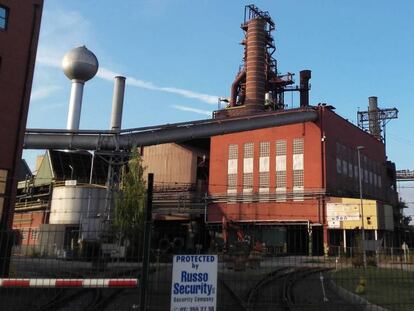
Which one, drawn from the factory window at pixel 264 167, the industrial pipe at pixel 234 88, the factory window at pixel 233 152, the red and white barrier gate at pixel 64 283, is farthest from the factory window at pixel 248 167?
the red and white barrier gate at pixel 64 283

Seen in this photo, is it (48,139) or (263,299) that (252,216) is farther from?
(263,299)

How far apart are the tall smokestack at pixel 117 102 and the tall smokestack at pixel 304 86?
1113 inches

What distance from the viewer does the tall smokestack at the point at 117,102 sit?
63.6 m

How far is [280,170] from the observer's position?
180ft

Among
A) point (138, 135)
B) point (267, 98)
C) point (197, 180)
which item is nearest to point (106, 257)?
point (138, 135)

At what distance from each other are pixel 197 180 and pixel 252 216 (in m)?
11.7

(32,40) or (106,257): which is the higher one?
(32,40)

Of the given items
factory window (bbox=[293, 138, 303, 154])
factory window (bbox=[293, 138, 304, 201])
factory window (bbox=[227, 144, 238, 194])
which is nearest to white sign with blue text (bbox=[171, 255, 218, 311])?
factory window (bbox=[293, 138, 304, 201])

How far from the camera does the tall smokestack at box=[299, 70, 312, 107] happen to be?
7575cm

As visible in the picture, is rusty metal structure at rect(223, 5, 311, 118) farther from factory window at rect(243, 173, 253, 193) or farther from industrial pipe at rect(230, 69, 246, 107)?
factory window at rect(243, 173, 253, 193)

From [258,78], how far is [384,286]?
171 ft

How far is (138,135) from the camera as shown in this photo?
163 feet

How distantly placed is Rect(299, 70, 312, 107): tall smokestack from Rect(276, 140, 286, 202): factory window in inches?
866

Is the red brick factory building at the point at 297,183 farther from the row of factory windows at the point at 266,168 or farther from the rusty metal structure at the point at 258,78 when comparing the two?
the rusty metal structure at the point at 258,78
